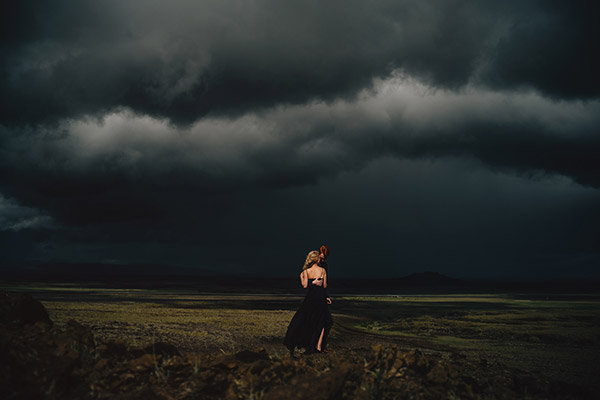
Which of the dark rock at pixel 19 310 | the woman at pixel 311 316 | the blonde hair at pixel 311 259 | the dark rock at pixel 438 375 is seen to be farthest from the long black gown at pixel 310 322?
the dark rock at pixel 19 310

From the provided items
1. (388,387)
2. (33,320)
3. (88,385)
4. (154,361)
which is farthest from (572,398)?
(33,320)

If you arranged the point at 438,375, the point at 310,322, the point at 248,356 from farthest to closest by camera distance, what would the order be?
the point at 310,322
the point at 248,356
the point at 438,375

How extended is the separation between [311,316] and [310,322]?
0.14m

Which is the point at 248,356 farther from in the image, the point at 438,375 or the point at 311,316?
the point at 438,375

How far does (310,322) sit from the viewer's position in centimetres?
1038

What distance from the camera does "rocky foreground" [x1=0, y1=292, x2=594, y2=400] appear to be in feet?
20.4

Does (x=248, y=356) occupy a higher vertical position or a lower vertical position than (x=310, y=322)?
lower

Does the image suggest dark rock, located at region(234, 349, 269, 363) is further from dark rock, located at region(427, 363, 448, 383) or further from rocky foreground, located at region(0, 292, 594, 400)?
dark rock, located at region(427, 363, 448, 383)

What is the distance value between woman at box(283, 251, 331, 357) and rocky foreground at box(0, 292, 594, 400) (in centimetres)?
225

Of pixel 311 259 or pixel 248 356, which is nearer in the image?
pixel 248 356

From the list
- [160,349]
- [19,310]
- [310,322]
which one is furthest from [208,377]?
[19,310]

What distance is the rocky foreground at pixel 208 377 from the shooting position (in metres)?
6.21

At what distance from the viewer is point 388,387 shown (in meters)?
6.83

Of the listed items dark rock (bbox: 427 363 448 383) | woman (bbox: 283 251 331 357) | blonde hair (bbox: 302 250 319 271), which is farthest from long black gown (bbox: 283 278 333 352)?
dark rock (bbox: 427 363 448 383)
